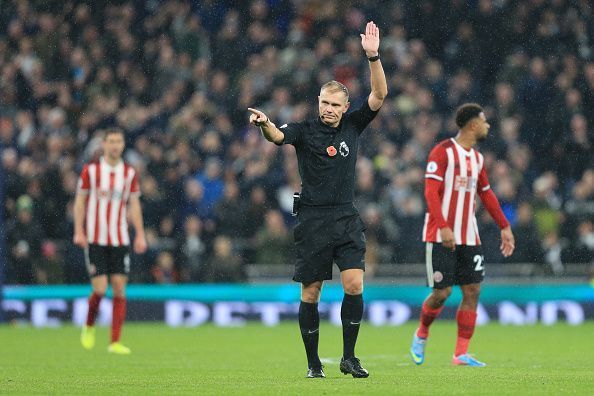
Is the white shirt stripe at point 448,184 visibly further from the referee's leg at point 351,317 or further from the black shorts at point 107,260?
the black shorts at point 107,260

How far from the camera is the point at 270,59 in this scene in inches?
810

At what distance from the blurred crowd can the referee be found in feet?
28.9

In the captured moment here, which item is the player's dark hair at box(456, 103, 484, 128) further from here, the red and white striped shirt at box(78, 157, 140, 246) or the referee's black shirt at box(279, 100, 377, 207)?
the red and white striped shirt at box(78, 157, 140, 246)

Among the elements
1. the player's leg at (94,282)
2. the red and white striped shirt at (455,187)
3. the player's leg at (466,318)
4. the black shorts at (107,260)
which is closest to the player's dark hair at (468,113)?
the red and white striped shirt at (455,187)

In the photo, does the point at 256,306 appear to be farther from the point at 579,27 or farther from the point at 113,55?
the point at 579,27

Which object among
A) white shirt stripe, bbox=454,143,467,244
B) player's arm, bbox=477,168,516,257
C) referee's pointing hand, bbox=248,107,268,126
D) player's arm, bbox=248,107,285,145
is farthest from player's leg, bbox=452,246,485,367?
referee's pointing hand, bbox=248,107,268,126

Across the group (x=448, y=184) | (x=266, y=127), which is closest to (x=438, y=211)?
(x=448, y=184)

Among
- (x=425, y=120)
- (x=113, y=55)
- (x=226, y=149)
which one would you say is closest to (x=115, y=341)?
(x=226, y=149)

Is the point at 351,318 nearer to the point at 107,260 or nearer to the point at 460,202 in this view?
the point at 460,202

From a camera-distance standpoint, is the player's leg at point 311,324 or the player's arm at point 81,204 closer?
the player's leg at point 311,324

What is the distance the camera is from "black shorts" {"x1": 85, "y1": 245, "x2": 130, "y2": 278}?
42.1ft

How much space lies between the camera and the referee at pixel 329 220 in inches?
336

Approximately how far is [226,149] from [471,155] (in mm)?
8745

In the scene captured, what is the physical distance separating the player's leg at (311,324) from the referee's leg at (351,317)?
0.19 meters
